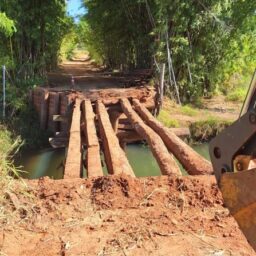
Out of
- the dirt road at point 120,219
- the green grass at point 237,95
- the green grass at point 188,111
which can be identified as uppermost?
the dirt road at point 120,219

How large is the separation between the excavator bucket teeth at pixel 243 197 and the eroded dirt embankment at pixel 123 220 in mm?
1054

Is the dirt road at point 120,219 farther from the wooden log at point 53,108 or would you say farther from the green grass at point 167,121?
the green grass at point 167,121

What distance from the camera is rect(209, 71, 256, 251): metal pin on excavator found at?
1421mm

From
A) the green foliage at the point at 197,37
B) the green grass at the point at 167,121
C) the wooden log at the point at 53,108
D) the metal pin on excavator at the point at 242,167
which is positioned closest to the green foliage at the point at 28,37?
the wooden log at the point at 53,108

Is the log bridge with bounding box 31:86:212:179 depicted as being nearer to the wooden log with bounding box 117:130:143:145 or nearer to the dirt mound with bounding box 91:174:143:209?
the wooden log with bounding box 117:130:143:145

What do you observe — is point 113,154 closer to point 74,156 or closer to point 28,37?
point 74,156

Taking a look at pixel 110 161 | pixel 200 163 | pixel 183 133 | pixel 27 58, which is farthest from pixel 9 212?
pixel 27 58

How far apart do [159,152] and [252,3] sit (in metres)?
8.77

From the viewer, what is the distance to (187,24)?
1241 centimetres

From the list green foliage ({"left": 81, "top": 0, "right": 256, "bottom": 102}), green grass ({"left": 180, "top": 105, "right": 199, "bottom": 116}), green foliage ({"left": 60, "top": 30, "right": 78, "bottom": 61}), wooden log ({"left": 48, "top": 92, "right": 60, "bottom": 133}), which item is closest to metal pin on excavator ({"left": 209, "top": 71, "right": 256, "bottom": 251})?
wooden log ({"left": 48, "top": 92, "right": 60, "bottom": 133})

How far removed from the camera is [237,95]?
13.8m

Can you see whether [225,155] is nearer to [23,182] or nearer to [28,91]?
[23,182]

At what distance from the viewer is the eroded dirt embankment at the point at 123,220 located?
8.41 feet

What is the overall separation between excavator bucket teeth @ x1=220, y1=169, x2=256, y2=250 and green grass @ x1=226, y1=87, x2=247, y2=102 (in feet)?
41.1
